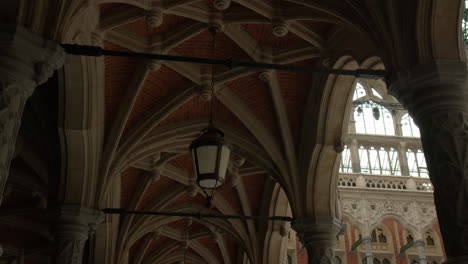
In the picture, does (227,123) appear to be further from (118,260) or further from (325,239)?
(118,260)

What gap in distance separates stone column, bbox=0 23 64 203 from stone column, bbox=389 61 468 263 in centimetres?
364

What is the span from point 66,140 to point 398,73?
20.2 feet

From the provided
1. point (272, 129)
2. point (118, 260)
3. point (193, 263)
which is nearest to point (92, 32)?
point (272, 129)

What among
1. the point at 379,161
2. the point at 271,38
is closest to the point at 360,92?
the point at 379,161

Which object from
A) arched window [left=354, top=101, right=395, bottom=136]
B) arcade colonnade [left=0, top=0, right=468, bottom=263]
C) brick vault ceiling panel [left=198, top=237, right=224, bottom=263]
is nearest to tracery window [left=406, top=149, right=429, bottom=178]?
arched window [left=354, top=101, right=395, bottom=136]

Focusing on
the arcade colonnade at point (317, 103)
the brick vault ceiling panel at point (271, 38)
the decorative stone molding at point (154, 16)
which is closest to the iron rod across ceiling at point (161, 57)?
the arcade colonnade at point (317, 103)

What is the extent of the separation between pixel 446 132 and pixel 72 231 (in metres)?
6.57

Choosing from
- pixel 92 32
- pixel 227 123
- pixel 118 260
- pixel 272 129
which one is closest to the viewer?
pixel 92 32

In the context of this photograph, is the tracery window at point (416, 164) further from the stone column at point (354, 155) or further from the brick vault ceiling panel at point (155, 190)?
the brick vault ceiling panel at point (155, 190)

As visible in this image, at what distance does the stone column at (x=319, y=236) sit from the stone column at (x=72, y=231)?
375cm

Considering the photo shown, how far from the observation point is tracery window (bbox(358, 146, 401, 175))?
24859 mm

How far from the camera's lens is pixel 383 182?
24.4 metres

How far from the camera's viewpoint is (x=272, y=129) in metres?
11.7

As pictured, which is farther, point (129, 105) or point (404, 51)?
point (129, 105)
